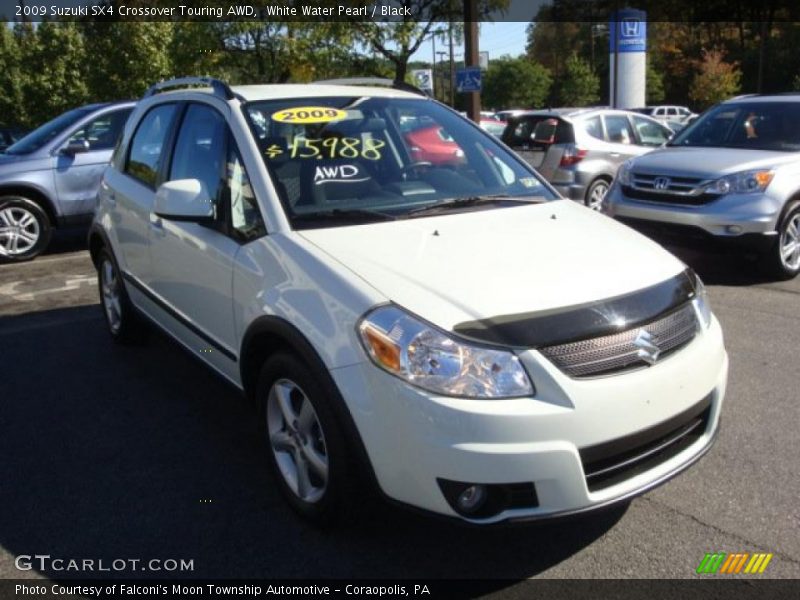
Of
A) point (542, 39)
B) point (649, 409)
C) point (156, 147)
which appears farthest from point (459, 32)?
point (542, 39)

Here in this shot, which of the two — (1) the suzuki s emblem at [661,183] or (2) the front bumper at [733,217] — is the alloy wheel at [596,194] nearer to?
(1) the suzuki s emblem at [661,183]

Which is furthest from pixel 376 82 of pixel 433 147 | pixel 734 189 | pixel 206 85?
pixel 734 189

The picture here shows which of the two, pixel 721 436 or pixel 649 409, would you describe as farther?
pixel 721 436

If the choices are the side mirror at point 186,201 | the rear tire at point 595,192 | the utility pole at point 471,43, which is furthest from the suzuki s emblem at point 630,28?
the side mirror at point 186,201

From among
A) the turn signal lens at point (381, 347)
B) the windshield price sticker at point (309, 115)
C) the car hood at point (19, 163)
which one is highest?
the windshield price sticker at point (309, 115)

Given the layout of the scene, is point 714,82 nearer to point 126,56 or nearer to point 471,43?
point 126,56

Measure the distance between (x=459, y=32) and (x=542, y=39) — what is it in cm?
5990

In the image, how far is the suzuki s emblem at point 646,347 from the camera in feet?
8.53

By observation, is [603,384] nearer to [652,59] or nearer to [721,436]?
[721,436]

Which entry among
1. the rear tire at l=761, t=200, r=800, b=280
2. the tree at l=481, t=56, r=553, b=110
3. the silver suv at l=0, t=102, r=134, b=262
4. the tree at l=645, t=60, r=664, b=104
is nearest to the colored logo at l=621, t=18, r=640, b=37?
the silver suv at l=0, t=102, r=134, b=262

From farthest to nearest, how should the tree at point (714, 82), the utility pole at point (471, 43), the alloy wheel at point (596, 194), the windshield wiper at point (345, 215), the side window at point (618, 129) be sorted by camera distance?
1. the tree at point (714, 82)
2. the utility pole at point (471, 43)
3. the side window at point (618, 129)
4. the alloy wheel at point (596, 194)
5. the windshield wiper at point (345, 215)

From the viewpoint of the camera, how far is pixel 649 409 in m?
2.58

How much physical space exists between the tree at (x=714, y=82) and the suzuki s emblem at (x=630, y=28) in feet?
63.0

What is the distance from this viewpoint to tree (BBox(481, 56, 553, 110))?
62.6 meters
